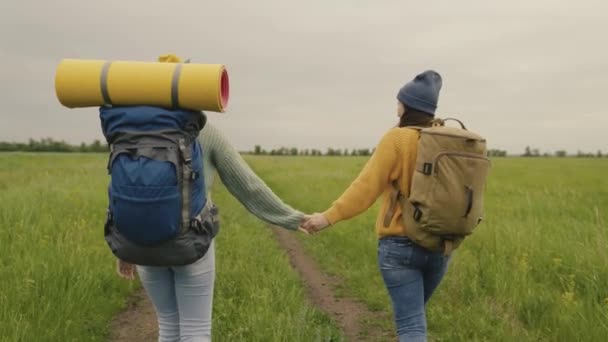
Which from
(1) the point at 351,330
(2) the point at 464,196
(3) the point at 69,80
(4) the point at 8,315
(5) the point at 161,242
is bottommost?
(1) the point at 351,330

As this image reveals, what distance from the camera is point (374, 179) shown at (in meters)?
3.16

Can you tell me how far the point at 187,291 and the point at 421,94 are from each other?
1767 mm

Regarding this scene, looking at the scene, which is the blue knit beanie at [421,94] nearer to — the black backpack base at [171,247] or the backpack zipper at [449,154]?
the backpack zipper at [449,154]

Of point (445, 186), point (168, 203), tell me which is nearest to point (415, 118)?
point (445, 186)

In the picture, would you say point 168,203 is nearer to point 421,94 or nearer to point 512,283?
point 421,94

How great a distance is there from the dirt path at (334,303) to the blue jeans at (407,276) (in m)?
1.83

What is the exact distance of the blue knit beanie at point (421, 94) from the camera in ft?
10.4

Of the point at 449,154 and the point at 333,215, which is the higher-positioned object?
the point at 449,154

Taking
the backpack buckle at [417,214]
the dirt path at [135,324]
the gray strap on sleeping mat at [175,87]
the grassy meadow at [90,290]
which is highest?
the gray strap on sleeping mat at [175,87]

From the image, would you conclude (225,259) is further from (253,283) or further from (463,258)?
(463,258)

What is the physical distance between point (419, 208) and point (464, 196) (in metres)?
0.26

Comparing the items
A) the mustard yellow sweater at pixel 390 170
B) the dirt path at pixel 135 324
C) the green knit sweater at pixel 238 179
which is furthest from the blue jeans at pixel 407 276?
the dirt path at pixel 135 324

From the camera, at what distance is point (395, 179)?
3.19 meters

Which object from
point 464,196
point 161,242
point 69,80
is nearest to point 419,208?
point 464,196
